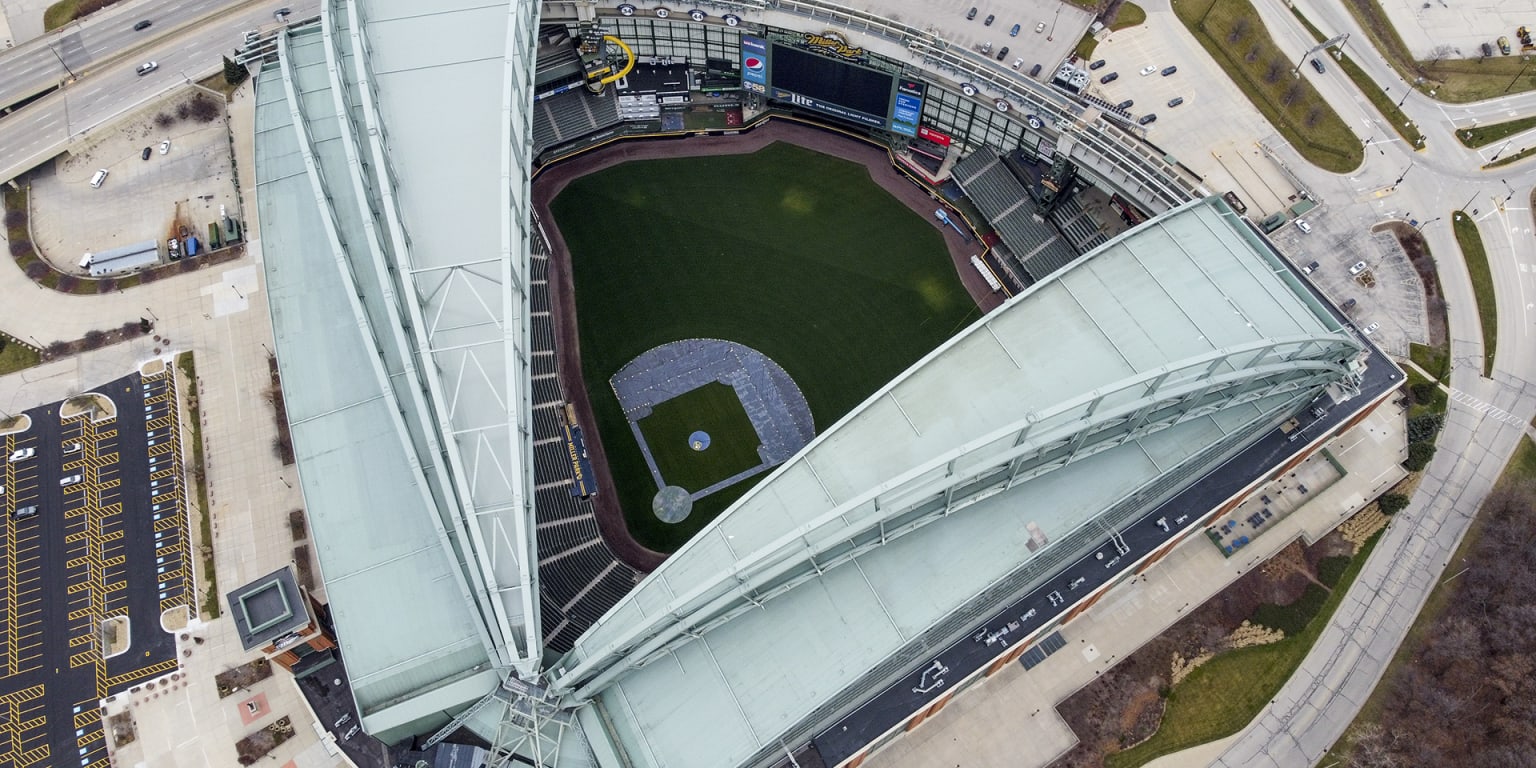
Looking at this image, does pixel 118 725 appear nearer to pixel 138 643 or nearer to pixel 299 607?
pixel 138 643

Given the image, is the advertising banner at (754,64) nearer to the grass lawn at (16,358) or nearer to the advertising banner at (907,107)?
the advertising banner at (907,107)

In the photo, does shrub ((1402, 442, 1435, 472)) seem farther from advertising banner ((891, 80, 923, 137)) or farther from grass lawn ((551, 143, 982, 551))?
advertising banner ((891, 80, 923, 137))

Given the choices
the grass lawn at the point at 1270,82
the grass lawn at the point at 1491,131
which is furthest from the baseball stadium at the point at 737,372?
the grass lawn at the point at 1491,131

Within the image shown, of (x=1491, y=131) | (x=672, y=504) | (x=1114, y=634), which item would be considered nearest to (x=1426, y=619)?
(x=1114, y=634)

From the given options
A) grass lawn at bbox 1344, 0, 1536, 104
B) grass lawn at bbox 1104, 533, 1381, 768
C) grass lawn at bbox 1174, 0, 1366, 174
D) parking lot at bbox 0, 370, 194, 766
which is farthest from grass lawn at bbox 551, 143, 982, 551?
grass lawn at bbox 1344, 0, 1536, 104

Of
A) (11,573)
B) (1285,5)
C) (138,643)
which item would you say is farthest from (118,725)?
(1285,5)
